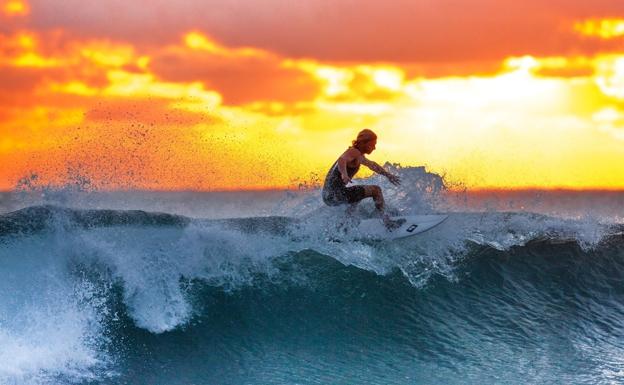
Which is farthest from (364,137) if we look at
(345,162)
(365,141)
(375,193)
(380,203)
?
(380,203)

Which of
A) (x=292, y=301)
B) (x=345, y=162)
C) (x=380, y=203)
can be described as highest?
(x=345, y=162)

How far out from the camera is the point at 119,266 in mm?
7820

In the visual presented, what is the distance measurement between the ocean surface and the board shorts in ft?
1.52

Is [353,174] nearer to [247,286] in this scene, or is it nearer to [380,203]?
[380,203]

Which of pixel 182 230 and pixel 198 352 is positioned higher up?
pixel 182 230

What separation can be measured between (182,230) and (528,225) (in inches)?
256

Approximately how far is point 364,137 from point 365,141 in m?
0.06

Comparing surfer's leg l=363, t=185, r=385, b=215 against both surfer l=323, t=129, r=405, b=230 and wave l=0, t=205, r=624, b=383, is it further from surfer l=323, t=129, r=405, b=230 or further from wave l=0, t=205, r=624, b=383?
wave l=0, t=205, r=624, b=383

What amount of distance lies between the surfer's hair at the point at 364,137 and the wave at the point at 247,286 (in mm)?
1275

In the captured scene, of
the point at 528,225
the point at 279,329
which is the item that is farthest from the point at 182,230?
the point at 528,225

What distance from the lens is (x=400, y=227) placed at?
375 inches

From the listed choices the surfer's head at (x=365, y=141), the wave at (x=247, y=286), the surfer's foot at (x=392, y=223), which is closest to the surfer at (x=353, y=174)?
the surfer's head at (x=365, y=141)

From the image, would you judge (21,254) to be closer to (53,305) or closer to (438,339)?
(53,305)

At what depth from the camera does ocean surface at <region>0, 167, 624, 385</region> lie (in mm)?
6750
